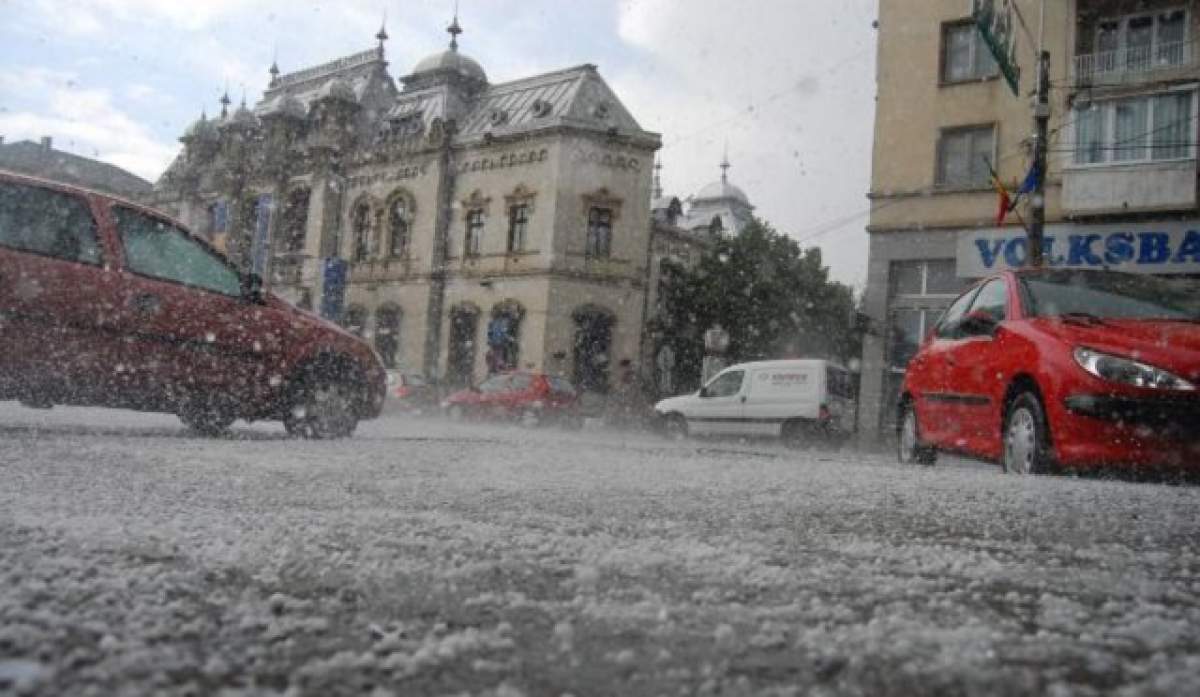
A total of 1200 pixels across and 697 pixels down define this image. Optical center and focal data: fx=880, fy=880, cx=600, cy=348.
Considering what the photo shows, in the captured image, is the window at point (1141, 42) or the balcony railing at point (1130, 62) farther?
the window at point (1141, 42)

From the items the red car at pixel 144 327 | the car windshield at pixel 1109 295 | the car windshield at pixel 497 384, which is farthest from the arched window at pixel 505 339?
the car windshield at pixel 1109 295

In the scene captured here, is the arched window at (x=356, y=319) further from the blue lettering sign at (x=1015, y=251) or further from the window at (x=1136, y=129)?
the window at (x=1136, y=129)

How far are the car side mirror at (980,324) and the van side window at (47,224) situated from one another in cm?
580

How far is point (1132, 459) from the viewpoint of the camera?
4887 mm

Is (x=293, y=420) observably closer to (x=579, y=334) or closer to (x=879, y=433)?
(x=879, y=433)

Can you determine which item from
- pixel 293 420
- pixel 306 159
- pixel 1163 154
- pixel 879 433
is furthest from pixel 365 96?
pixel 293 420

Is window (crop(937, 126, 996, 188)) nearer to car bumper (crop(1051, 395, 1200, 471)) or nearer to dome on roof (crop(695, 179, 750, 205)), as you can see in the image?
car bumper (crop(1051, 395, 1200, 471))

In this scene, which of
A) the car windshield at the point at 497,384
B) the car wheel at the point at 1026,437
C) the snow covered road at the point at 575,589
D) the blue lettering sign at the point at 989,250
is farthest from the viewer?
the car windshield at the point at 497,384

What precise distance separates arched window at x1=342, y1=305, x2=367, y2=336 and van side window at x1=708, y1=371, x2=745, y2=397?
21.4 m

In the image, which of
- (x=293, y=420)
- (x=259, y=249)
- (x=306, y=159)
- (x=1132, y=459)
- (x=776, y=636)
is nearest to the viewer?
(x=776, y=636)

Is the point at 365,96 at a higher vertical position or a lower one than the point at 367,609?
higher

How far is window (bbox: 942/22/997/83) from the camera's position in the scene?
738 inches

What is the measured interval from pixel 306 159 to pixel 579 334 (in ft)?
51.1

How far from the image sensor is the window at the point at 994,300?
6066 millimetres
